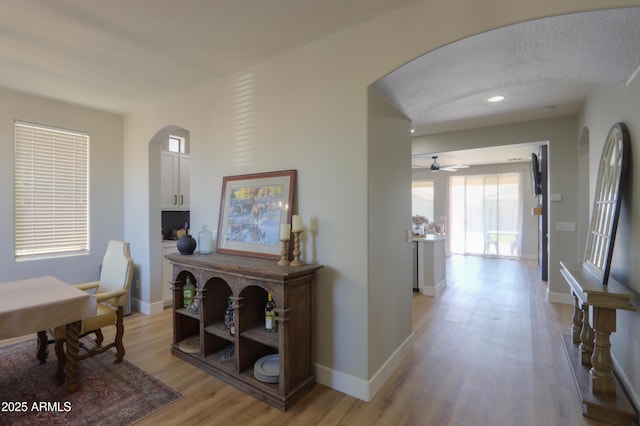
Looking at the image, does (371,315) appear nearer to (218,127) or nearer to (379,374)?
(379,374)

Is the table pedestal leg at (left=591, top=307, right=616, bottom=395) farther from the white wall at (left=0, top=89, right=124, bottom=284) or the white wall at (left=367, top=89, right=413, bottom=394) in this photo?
the white wall at (left=0, top=89, right=124, bottom=284)

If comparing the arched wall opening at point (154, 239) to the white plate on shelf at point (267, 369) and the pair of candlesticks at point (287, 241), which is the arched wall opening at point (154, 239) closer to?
the white plate on shelf at point (267, 369)

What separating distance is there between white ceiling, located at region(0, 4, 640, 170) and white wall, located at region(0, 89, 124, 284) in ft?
1.41

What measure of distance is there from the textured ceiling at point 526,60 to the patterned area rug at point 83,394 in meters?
2.72

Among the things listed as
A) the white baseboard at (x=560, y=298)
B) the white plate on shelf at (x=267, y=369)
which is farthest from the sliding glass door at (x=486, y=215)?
the white plate on shelf at (x=267, y=369)

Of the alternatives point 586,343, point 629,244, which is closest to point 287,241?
point 629,244

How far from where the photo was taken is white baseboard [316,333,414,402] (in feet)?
7.14

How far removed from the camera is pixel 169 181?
4.52m

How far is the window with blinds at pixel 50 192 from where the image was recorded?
346 centimetres

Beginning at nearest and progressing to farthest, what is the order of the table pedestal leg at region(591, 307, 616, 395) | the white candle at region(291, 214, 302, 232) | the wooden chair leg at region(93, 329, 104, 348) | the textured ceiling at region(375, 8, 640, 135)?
the textured ceiling at region(375, 8, 640, 135)
the table pedestal leg at region(591, 307, 616, 395)
the white candle at region(291, 214, 302, 232)
the wooden chair leg at region(93, 329, 104, 348)

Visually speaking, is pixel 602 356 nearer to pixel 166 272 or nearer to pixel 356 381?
pixel 356 381

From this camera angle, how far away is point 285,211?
252cm

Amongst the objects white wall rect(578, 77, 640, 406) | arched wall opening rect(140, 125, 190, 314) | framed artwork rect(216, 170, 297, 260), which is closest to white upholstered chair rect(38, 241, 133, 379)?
arched wall opening rect(140, 125, 190, 314)

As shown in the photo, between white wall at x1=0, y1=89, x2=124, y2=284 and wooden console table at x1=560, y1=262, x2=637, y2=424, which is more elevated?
white wall at x1=0, y1=89, x2=124, y2=284
